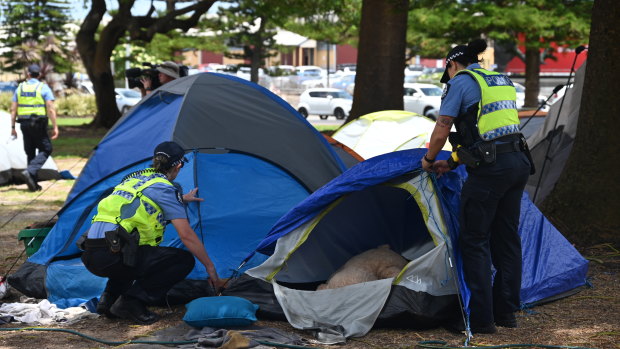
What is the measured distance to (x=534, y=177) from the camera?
10023 millimetres

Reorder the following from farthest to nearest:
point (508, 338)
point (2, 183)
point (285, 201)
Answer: point (2, 183)
point (285, 201)
point (508, 338)

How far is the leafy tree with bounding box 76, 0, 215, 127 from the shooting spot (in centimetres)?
2325

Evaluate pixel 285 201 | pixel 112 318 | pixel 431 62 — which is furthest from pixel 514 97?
pixel 431 62

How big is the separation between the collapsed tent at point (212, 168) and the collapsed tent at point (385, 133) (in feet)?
11.0

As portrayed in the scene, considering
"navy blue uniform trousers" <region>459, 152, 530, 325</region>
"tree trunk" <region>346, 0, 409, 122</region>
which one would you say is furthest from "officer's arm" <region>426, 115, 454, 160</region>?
"tree trunk" <region>346, 0, 409, 122</region>

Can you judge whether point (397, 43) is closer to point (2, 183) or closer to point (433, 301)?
point (2, 183)

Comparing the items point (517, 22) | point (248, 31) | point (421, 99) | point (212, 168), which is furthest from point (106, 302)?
point (248, 31)

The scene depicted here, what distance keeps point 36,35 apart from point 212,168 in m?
44.2

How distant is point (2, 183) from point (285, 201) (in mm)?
7363

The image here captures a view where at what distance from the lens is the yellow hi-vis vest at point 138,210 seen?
5.64m

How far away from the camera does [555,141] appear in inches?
394

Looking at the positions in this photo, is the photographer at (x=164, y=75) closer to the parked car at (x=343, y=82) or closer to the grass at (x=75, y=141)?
the grass at (x=75, y=141)

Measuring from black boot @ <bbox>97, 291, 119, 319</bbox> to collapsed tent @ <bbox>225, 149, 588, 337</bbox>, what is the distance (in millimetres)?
789

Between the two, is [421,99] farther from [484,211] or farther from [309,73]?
[484,211]
